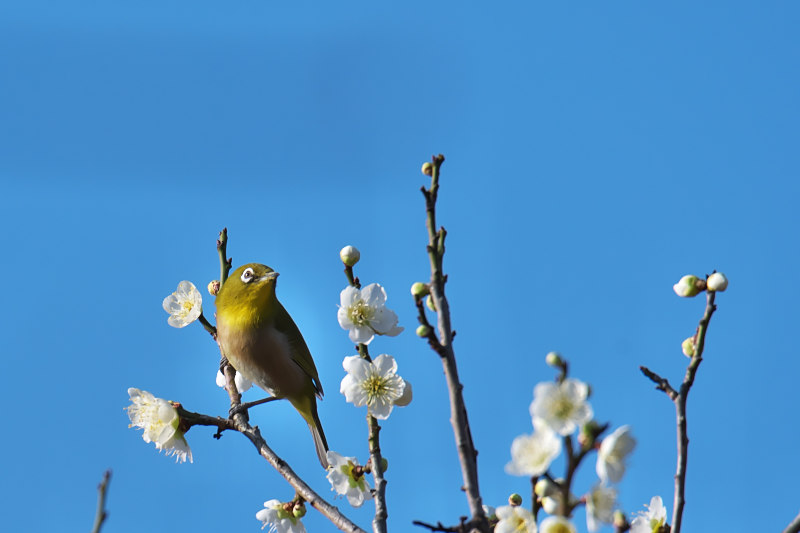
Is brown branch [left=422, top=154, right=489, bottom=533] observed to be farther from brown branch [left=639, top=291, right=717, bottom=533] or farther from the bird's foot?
the bird's foot

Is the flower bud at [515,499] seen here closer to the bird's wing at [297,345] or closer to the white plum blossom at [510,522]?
the white plum blossom at [510,522]

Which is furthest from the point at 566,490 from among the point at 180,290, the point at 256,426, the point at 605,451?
the point at 180,290

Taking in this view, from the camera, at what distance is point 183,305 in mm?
3926

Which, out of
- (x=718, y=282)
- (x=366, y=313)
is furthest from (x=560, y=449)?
(x=366, y=313)

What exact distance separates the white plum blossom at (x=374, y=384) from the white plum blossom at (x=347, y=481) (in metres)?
0.33

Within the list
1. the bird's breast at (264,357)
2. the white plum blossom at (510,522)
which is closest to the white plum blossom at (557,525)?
the white plum blossom at (510,522)

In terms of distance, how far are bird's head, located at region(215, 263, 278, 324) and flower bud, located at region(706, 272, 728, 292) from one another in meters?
2.86

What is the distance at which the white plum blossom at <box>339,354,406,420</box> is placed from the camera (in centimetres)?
281

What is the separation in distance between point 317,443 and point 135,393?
155 cm

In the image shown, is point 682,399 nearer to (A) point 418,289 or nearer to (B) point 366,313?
(A) point 418,289

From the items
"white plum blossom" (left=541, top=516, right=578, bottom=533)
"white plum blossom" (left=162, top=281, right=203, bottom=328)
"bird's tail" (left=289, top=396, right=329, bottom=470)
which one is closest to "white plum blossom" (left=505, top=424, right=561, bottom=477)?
"white plum blossom" (left=541, top=516, right=578, bottom=533)

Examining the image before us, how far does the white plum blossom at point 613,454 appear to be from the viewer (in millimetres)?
1843

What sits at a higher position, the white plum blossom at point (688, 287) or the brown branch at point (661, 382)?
the white plum blossom at point (688, 287)

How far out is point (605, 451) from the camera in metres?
1.85
